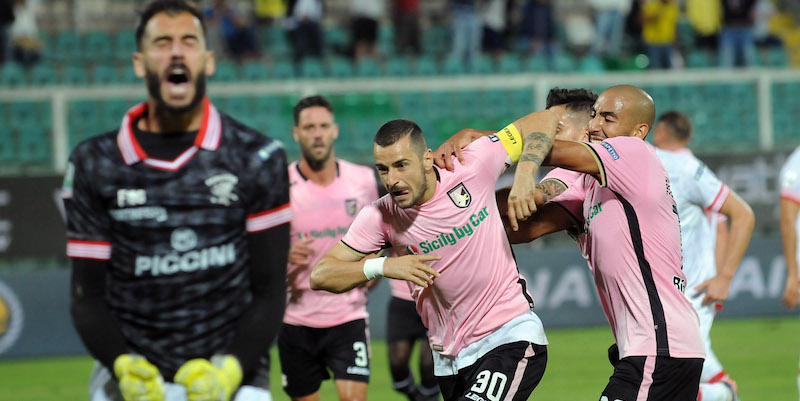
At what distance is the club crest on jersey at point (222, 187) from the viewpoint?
387 cm

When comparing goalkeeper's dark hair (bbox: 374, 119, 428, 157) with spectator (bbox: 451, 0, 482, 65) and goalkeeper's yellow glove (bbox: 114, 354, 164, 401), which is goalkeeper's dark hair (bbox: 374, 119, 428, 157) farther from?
spectator (bbox: 451, 0, 482, 65)

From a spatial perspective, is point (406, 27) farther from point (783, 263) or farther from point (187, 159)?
point (187, 159)

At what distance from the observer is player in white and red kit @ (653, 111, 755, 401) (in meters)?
7.25

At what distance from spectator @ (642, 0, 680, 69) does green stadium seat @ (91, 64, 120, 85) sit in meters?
9.11

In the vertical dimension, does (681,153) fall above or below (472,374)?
above

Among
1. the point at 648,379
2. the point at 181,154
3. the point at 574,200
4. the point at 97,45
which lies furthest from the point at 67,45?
the point at 181,154

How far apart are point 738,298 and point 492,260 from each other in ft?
34.2

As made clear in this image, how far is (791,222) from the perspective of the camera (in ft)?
25.7

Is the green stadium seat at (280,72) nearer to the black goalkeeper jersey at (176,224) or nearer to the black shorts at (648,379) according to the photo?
the black shorts at (648,379)

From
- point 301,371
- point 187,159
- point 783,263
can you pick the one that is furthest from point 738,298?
point 187,159

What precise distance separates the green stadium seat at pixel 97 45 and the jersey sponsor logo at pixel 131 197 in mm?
15112

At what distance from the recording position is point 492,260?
5719 mm

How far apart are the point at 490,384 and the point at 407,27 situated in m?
14.0

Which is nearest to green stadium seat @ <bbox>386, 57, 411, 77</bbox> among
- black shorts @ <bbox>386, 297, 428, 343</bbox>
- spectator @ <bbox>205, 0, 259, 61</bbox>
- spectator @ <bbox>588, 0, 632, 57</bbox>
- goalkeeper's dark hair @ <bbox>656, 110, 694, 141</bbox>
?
spectator @ <bbox>205, 0, 259, 61</bbox>
